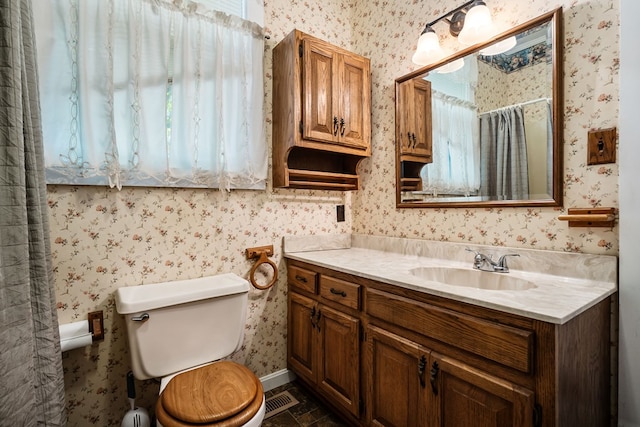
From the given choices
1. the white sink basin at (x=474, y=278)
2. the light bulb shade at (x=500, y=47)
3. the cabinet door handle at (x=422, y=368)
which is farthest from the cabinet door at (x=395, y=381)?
the light bulb shade at (x=500, y=47)

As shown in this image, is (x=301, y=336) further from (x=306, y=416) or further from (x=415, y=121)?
(x=415, y=121)

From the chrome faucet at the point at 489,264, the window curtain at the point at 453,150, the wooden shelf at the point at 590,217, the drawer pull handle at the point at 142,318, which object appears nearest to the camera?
the wooden shelf at the point at 590,217

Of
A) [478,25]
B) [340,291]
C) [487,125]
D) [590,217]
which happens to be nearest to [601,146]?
[590,217]

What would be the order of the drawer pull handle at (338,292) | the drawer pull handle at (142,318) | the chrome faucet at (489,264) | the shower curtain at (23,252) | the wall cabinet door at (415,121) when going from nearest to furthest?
the shower curtain at (23,252)
the drawer pull handle at (142,318)
the chrome faucet at (489,264)
the drawer pull handle at (338,292)
the wall cabinet door at (415,121)

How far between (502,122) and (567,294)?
0.86 meters

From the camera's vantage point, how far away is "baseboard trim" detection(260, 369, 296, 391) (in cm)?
189

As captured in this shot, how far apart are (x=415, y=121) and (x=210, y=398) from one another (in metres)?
1.81

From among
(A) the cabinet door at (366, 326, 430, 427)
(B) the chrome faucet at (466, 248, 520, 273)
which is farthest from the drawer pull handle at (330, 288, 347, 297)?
(B) the chrome faucet at (466, 248, 520, 273)

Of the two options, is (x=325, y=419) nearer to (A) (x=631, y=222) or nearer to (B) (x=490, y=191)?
(B) (x=490, y=191)

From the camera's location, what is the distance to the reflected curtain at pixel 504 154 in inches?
54.6

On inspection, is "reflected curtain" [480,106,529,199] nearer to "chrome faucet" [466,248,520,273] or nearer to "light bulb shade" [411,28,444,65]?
"chrome faucet" [466,248,520,273]

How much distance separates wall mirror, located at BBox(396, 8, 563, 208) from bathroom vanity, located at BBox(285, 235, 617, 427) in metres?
0.32

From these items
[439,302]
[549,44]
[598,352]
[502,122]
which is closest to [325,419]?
[439,302]

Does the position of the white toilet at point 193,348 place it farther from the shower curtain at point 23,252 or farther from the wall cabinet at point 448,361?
the wall cabinet at point 448,361
